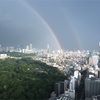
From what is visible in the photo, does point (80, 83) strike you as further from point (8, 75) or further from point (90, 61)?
point (90, 61)

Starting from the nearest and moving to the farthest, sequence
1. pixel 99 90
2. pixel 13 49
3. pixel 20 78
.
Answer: pixel 99 90
pixel 20 78
pixel 13 49

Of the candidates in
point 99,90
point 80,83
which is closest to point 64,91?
point 99,90

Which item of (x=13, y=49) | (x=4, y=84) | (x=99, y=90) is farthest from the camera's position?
(x=13, y=49)

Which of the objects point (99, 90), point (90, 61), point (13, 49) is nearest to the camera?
point (99, 90)

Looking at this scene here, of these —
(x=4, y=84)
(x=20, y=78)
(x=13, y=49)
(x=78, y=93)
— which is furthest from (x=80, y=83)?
(x=13, y=49)

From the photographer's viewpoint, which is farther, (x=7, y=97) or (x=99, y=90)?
(x=99, y=90)

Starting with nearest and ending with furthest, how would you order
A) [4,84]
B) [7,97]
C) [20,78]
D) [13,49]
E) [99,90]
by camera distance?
[7,97] → [99,90] → [4,84] → [20,78] → [13,49]

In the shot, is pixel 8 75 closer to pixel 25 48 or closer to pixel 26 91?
pixel 26 91

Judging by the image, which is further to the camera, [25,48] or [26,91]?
[25,48]
